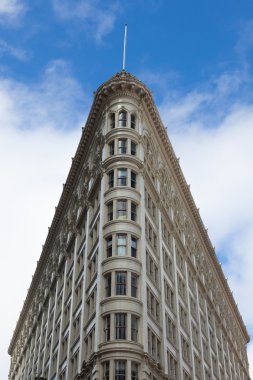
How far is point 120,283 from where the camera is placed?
49.9 m

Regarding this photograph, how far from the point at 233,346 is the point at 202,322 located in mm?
27447

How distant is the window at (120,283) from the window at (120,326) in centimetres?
215

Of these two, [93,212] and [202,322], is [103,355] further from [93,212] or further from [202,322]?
[202,322]

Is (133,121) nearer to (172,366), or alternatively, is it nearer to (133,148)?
(133,148)

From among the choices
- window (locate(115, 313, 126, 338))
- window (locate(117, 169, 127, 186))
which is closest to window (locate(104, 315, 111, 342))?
window (locate(115, 313, 126, 338))

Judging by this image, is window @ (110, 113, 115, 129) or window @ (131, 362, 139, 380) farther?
window @ (110, 113, 115, 129)

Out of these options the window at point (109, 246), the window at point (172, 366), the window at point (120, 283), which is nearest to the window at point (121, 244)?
the window at point (109, 246)

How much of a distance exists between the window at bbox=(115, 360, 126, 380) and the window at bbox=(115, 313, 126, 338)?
7.44ft

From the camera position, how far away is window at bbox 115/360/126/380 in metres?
44.0

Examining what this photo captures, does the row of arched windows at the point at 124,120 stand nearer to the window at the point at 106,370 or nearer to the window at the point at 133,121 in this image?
the window at the point at 133,121

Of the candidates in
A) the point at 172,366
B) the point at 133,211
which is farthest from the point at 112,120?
the point at 172,366

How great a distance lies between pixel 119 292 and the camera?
4912cm

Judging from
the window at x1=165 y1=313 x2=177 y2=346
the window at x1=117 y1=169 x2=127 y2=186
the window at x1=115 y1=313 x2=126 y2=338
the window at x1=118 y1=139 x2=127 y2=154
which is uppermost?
the window at x1=118 y1=139 x2=127 y2=154

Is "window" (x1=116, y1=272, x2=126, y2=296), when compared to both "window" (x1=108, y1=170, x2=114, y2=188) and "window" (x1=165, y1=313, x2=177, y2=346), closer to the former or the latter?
"window" (x1=165, y1=313, x2=177, y2=346)
